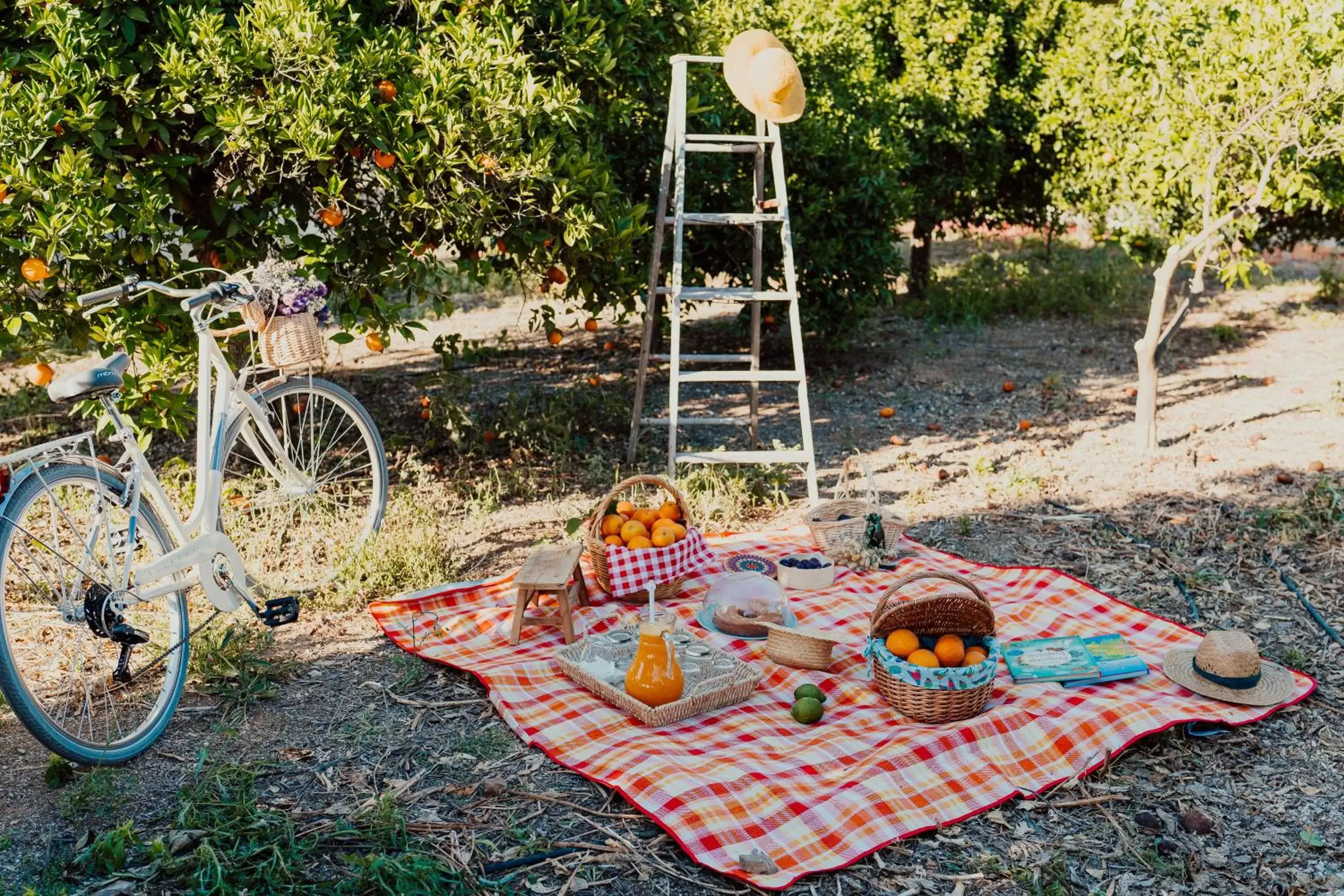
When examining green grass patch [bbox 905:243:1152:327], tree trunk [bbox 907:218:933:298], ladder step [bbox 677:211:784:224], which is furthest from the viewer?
tree trunk [bbox 907:218:933:298]

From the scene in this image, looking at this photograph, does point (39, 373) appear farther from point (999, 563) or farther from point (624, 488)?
point (999, 563)

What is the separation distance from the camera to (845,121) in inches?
315

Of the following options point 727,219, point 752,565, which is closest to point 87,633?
point 752,565

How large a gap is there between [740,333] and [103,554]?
540 centimetres

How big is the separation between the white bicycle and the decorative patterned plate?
162 centimetres

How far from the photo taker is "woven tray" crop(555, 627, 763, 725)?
3.74 m

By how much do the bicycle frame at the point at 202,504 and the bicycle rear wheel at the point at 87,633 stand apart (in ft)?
0.17

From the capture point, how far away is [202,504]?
13.2ft

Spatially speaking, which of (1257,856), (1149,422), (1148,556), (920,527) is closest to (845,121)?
(1149,422)

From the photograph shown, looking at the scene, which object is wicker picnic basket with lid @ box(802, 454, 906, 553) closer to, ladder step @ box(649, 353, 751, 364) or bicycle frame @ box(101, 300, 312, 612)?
ladder step @ box(649, 353, 751, 364)

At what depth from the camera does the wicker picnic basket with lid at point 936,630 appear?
3684 millimetres

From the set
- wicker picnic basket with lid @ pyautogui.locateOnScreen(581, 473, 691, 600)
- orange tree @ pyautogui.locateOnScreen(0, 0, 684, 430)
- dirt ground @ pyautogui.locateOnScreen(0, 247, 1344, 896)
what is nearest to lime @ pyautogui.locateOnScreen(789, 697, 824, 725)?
dirt ground @ pyautogui.locateOnScreen(0, 247, 1344, 896)

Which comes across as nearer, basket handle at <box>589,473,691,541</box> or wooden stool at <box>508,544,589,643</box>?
wooden stool at <box>508,544,589,643</box>

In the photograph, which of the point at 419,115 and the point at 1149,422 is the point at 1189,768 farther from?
the point at 419,115
